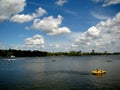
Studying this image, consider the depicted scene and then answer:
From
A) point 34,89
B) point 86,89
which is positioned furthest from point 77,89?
point 34,89

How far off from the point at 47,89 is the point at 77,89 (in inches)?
353

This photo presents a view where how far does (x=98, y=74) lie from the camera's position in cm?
10131

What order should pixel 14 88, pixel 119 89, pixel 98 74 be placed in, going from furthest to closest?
pixel 98 74
pixel 14 88
pixel 119 89

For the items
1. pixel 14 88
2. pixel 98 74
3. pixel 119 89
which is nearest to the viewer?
pixel 119 89

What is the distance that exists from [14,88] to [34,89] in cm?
671

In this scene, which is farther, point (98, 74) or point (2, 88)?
point (98, 74)

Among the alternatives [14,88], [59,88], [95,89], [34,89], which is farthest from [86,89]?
[14,88]

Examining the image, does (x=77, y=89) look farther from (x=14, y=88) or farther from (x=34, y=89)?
(x=14, y=88)

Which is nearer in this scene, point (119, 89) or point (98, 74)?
point (119, 89)

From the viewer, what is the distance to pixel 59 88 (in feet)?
214

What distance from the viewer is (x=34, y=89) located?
6431 centimetres

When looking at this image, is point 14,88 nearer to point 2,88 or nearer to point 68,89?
point 2,88

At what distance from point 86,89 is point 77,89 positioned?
8.79ft

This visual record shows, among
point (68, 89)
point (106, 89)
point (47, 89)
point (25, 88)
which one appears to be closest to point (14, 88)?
point (25, 88)
